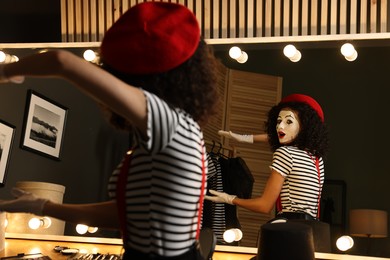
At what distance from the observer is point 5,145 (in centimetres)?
312

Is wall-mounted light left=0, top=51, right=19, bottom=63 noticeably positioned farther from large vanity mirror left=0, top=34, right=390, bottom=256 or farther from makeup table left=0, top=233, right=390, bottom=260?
makeup table left=0, top=233, right=390, bottom=260

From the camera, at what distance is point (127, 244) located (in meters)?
1.28

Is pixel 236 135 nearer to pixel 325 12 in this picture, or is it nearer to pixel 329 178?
pixel 329 178

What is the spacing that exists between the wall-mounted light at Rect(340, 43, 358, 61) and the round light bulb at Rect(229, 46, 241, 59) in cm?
44

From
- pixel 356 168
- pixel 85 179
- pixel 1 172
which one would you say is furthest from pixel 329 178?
pixel 1 172

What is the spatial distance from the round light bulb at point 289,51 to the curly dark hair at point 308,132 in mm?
246

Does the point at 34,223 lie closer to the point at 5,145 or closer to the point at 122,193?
the point at 5,145

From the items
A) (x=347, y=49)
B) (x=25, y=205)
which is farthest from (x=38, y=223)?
(x=25, y=205)

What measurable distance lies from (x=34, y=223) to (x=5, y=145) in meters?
0.38

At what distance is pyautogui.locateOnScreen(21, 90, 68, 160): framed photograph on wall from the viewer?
3146 millimetres

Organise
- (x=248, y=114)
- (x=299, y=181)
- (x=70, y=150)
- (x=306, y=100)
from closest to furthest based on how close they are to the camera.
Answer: (x=299, y=181) → (x=306, y=100) → (x=248, y=114) → (x=70, y=150)

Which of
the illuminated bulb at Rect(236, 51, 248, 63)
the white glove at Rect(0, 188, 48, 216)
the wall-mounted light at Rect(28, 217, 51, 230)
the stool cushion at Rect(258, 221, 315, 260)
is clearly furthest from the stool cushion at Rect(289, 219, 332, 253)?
the white glove at Rect(0, 188, 48, 216)

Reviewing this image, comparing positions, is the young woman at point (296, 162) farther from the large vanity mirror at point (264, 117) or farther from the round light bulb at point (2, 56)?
the round light bulb at point (2, 56)

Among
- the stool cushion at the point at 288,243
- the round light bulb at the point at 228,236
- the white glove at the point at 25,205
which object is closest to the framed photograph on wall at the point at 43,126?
the round light bulb at the point at 228,236
